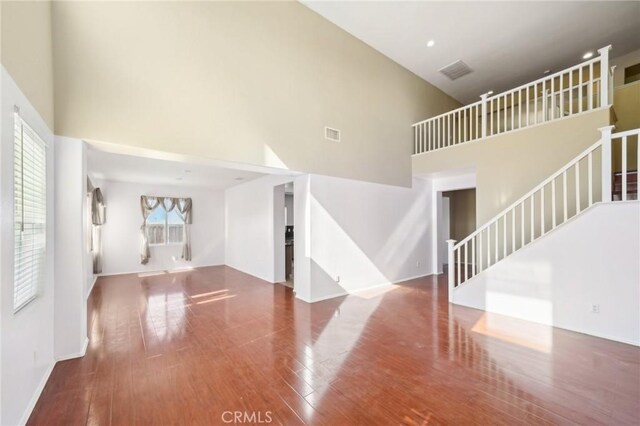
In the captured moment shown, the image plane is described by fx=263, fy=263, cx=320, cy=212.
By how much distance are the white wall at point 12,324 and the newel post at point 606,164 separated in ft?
19.3

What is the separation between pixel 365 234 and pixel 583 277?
338 cm

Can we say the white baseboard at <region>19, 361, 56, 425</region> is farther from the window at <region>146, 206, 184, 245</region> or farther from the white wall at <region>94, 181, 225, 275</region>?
the window at <region>146, 206, 184, 245</region>

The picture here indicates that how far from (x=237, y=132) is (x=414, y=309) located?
4.04m

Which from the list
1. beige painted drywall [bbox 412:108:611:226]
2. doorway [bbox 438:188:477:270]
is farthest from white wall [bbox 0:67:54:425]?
doorway [bbox 438:188:477:270]

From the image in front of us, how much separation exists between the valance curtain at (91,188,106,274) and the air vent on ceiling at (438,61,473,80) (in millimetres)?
9092

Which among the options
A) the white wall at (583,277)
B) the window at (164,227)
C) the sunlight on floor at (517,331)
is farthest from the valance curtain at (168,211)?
the white wall at (583,277)

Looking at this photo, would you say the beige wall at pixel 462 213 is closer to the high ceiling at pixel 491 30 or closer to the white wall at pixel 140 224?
the high ceiling at pixel 491 30

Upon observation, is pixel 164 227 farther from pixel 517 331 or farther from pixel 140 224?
pixel 517 331

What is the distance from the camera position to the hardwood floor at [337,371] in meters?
2.05

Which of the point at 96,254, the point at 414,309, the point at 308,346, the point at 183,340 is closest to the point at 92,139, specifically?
the point at 183,340

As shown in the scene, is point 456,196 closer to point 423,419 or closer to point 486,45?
point 486,45

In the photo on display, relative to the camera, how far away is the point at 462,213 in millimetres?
9023

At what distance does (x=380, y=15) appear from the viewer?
504cm

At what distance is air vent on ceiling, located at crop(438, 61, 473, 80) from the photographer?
257 inches
